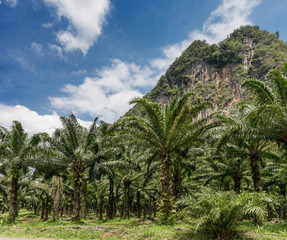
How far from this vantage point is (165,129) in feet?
45.4

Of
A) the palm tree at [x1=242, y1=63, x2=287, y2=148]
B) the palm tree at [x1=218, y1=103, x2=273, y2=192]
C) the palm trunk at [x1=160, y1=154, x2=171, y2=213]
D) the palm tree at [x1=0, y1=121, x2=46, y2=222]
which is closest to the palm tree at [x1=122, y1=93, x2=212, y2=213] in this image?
the palm trunk at [x1=160, y1=154, x2=171, y2=213]

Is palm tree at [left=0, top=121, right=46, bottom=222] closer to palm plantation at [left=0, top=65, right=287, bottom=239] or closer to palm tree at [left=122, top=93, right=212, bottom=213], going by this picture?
palm plantation at [left=0, top=65, right=287, bottom=239]

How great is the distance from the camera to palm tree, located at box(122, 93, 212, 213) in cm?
1325

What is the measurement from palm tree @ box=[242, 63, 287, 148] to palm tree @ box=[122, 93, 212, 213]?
2.86 m

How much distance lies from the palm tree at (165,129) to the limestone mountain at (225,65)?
2781 inches

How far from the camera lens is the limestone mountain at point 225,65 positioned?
287 feet

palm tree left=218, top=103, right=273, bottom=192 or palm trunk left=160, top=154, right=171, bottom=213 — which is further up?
palm tree left=218, top=103, right=273, bottom=192

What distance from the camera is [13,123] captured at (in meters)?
19.2

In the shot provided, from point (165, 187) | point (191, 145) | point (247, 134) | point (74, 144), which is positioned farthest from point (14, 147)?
point (247, 134)

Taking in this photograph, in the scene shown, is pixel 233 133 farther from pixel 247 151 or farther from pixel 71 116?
pixel 71 116

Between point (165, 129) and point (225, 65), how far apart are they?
3823 inches

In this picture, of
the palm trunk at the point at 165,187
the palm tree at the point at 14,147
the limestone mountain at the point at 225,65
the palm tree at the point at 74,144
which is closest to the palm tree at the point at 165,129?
the palm trunk at the point at 165,187

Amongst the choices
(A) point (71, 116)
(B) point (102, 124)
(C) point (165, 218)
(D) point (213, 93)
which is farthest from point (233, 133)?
(D) point (213, 93)

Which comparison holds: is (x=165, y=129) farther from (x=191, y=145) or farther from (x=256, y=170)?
(x=256, y=170)
